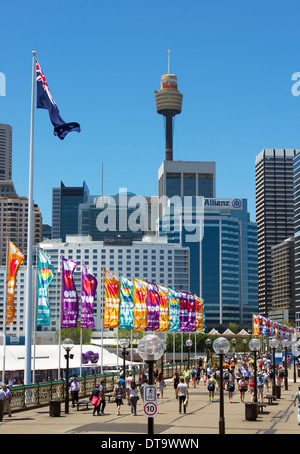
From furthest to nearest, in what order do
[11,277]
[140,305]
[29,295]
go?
[140,305] < [11,277] < [29,295]

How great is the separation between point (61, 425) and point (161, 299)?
31.2 m

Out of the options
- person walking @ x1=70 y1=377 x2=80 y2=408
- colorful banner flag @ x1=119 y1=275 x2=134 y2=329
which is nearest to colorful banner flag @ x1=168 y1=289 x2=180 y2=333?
colorful banner flag @ x1=119 y1=275 x2=134 y2=329

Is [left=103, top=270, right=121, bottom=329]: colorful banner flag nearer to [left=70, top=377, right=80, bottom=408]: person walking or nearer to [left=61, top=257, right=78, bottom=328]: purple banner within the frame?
[left=61, top=257, right=78, bottom=328]: purple banner

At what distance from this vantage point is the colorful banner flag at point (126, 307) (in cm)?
5072

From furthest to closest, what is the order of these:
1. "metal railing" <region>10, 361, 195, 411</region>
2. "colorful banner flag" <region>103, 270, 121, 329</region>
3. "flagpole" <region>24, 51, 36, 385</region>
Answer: "colorful banner flag" <region>103, 270, 121, 329</region> → "flagpole" <region>24, 51, 36, 385</region> → "metal railing" <region>10, 361, 195, 411</region>

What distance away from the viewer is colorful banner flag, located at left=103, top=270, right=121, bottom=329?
1893 inches

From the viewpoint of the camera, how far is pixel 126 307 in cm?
5141

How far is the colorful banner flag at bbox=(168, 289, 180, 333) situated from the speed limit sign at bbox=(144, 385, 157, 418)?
45729mm

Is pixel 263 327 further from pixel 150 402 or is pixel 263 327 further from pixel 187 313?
pixel 150 402

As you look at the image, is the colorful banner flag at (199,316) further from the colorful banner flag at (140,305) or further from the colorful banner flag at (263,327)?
the colorful banner flag at (140,305)

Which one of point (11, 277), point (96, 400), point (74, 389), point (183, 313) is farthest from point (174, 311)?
point (96, 400)

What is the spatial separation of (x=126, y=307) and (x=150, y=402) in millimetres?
32697
